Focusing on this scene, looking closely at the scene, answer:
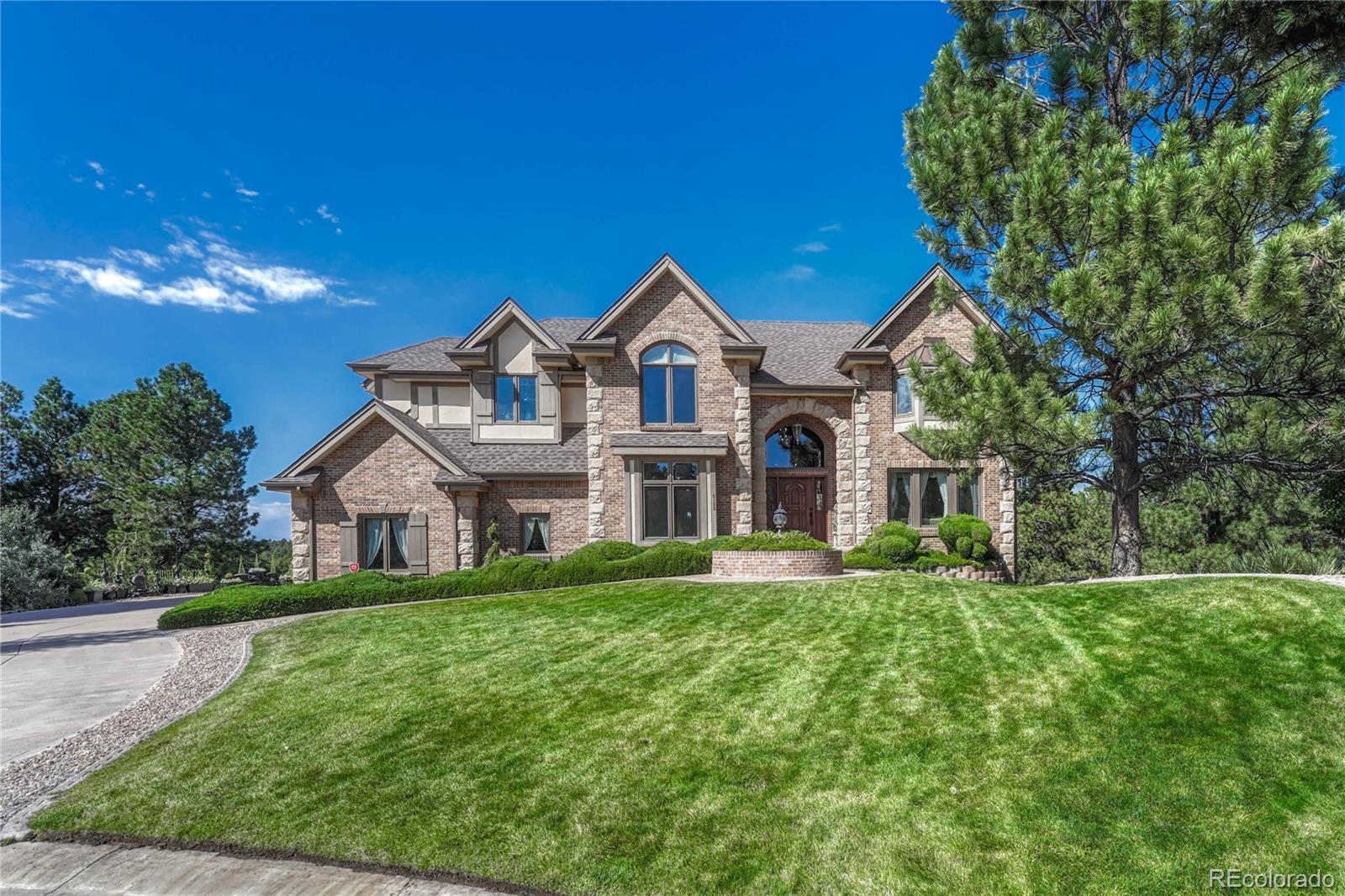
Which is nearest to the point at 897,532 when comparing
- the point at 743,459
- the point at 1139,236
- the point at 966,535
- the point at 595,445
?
the point at 966,535

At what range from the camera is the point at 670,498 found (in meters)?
19.2

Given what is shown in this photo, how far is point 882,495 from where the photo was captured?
65.0 feet

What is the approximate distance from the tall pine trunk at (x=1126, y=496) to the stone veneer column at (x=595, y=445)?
12.1m

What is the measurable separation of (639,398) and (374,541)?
26.9ft

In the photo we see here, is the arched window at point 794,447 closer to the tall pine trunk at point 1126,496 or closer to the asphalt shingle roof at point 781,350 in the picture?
the asphalt shingle roof at point 781,350

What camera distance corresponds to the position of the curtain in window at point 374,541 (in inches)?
726

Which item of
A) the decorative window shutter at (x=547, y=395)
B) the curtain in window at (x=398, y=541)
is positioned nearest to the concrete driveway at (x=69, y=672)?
the curtain in window at (x=398, y=541)

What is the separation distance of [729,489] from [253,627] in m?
11.8

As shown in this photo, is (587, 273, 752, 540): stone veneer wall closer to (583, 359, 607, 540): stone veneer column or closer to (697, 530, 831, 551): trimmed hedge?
(583, 359, 607, 540): stone veneer column

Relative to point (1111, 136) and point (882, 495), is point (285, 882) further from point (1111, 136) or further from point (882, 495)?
point (882, 495)

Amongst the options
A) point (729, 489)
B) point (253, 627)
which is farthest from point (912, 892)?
point (729, 489)

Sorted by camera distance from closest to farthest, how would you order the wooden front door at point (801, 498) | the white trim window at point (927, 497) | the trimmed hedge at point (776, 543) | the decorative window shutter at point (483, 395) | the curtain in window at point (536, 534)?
the trimmed hedge at point (776, 543) → the curtain in window at point (536, 534) → the white trim window at point (927, 497) → the decorative window shutter at point (483, 395) → the wooden front door at point (801, 498)

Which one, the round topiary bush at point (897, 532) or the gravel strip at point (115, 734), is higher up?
the round topiary bush at point (897, 532)

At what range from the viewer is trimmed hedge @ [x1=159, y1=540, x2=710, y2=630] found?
13539 mm
